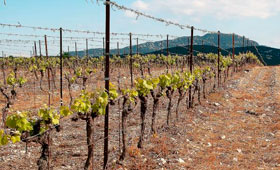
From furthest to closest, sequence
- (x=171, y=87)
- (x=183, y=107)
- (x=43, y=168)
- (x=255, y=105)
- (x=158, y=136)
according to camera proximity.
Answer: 1. (x=255, y=105)
2. (x=183, y=107)
3. (x=171, y=87)
4. (x=158, y=136)
5. (x=43, y=168)

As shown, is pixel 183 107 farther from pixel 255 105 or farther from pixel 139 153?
pixel 139 153

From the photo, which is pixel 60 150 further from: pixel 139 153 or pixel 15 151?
pixel 139 153

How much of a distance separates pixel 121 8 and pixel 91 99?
2.20 meters

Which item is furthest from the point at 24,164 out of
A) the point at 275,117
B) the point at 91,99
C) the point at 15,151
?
the point at 275,117

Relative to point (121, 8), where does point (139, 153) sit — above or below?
below

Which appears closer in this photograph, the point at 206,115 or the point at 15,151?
the point at 15,151

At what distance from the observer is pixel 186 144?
27.9ft

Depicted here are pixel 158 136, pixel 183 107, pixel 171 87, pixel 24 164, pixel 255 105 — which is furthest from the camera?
pixel 255 105

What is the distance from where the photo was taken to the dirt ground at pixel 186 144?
7141 millimetres

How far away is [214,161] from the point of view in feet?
24.5

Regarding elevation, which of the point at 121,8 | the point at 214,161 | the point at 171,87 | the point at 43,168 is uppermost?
the point at 121,8

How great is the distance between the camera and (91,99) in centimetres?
618

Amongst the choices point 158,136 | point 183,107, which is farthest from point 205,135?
point 183,107

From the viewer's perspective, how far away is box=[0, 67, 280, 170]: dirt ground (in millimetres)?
7141
